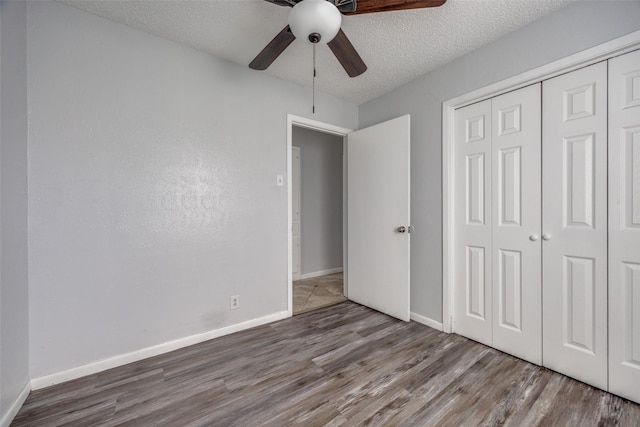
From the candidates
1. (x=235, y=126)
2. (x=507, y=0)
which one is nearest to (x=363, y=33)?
(x=507, y=0)

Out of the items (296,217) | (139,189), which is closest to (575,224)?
(139,189)

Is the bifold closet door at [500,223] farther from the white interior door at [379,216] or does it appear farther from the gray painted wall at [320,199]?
the gray painted wall at [320,199]

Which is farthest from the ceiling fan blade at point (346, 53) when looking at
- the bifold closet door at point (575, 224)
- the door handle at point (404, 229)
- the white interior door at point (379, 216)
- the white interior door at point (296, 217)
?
the white interior door at point (296, 217)

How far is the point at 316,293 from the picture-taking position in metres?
3.39

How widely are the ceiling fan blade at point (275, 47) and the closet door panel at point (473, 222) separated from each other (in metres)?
1.56

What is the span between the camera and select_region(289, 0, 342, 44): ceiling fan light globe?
1.19 m

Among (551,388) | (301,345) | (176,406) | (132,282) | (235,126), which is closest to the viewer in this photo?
(176,406)

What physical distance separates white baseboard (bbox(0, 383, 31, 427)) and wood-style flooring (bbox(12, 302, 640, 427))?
0.12 ft

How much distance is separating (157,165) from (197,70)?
2.77 ft

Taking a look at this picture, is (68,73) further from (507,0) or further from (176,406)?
(507,0)

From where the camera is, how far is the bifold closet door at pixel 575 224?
1.55 metres

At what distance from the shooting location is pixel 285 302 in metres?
2.60

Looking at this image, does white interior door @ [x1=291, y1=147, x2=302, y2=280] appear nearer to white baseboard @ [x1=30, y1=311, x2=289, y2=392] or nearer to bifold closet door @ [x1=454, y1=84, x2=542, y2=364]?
white baseboard @ [x1=30, y1=311, x2=289, y2=392]

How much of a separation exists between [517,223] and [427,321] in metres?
1.15
